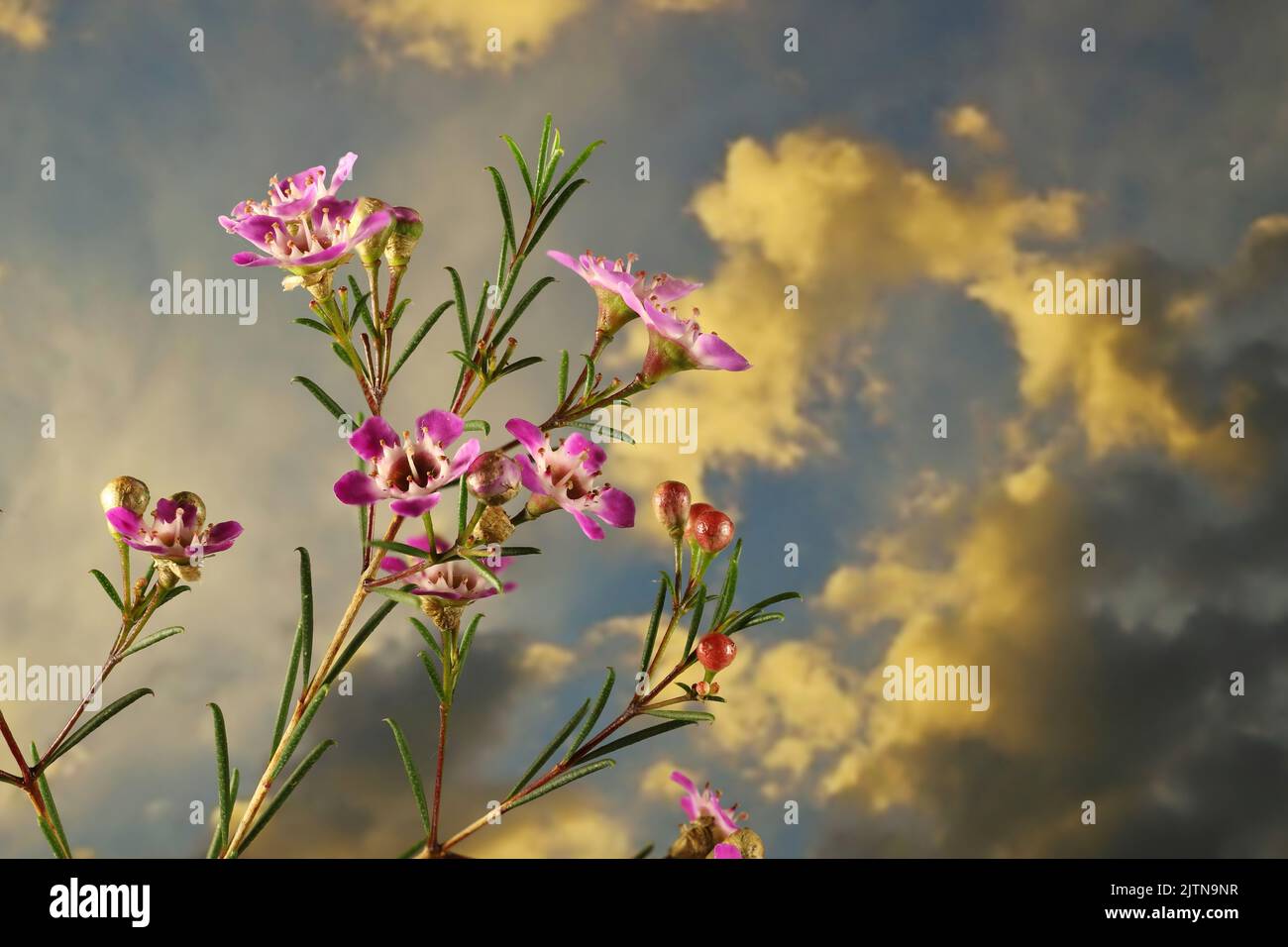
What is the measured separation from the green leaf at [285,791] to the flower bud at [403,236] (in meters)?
0.48

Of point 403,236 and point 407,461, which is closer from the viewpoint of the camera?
point 407,461

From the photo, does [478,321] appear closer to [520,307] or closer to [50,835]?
[520,307]

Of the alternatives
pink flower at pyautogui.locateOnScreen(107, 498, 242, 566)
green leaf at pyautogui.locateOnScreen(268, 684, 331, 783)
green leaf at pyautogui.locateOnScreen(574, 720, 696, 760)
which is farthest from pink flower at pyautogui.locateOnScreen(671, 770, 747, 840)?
pink flower at pyautogui.locateOnScreen(107, 498, 242, 566)

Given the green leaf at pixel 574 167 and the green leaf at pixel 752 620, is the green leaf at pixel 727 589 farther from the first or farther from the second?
the green leaf at pixel 574 167

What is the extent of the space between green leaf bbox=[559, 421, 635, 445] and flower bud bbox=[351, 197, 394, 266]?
249 millimetres

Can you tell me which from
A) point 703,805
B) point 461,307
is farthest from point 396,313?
point 703,805

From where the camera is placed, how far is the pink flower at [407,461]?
0.94 m

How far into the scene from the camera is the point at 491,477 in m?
0.94

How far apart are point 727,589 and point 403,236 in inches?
19.2

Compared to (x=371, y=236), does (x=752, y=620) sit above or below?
below

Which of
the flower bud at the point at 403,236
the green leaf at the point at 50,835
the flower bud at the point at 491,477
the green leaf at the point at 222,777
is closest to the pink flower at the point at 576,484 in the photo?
the flower bud at the point at 491,477

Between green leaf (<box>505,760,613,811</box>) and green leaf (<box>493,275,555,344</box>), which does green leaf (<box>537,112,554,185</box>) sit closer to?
green leaf (<box>493,275,555,344</box>)
